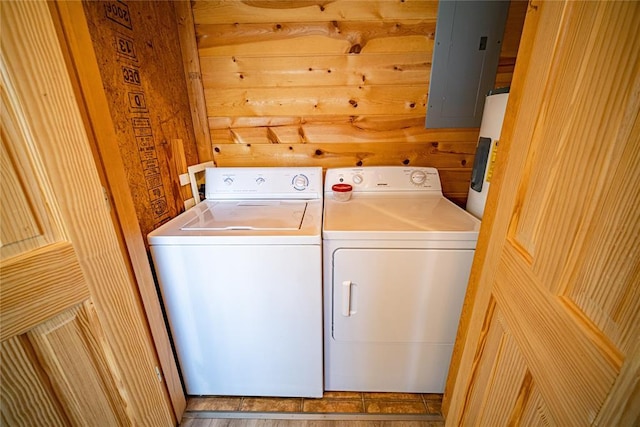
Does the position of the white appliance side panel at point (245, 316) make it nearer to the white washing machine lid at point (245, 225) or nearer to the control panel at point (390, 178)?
the white washing machine lid at point (245, 225)

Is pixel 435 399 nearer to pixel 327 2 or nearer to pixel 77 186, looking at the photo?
pixel 77 186

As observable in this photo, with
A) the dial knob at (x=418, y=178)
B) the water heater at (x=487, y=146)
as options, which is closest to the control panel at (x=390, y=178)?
the dial knob at (x=418, y=178)

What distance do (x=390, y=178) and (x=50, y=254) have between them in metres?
1.51

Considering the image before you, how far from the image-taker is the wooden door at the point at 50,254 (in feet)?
1.64

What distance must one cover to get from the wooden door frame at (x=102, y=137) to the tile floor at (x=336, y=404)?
537mm

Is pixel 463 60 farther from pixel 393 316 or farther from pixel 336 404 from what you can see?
pixel 336 404

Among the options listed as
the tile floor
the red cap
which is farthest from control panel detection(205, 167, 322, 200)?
the tile floor

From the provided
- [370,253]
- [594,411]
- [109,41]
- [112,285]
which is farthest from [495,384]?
[109,41]

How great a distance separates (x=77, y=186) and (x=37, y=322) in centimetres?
32

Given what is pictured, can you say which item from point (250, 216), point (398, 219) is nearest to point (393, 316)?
point (398, 219)

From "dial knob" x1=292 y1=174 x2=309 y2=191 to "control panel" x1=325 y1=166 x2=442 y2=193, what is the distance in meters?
0.17

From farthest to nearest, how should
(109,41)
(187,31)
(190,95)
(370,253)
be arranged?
1. (190,95)
2. (187,31)
3. (370,253)
4. (109,41)

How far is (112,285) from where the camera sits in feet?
2.32

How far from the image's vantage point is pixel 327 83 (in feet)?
5.09
